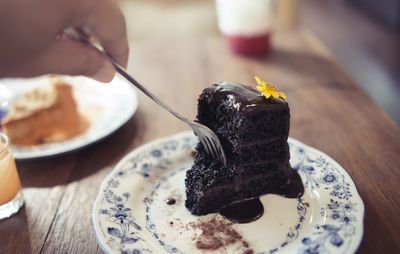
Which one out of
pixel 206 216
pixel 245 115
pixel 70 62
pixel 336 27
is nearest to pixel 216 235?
pixel 206 216

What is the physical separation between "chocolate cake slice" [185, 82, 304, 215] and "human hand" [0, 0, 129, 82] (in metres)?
0.40

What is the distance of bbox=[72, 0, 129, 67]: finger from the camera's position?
1135 millimetres

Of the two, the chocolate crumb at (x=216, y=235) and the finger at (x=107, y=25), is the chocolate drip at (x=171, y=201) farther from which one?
the finger at (x=107, y=25)

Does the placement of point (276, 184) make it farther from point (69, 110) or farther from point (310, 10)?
point (310, 10)

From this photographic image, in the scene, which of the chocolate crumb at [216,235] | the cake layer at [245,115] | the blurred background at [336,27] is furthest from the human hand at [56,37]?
the blurred background at [336,27]

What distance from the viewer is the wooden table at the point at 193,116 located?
4.04 feet

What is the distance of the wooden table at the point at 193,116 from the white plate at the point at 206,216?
0.27 feet

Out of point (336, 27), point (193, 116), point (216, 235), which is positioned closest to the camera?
Answer: point (216, 235)

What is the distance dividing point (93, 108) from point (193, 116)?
55cm

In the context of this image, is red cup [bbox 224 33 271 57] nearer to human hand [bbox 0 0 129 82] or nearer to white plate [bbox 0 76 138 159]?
white plate [bbox 0 76 138 159]

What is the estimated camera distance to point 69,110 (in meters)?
2.07

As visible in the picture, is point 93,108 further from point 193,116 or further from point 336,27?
point 336,27

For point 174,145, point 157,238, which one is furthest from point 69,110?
point 157,238

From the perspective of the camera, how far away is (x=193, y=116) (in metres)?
1.90
